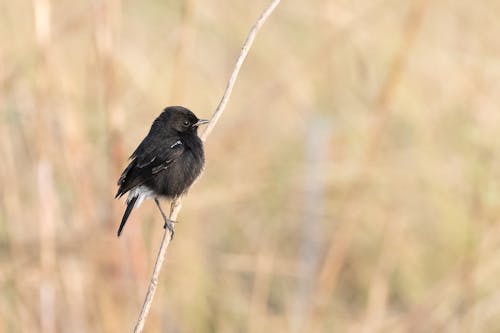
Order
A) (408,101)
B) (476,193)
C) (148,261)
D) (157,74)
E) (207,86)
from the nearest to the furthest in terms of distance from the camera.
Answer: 1. (148,261)
2. (476,193)
3. (157,74)
4. (408,101)
5. (207,86)

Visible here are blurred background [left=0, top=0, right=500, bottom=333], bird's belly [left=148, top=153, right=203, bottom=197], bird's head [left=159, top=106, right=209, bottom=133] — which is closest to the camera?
bird's belly [left=148, top=153, right=203, bottom=197]

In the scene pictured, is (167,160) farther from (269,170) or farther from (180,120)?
(269,170)

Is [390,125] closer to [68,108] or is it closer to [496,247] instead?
[496,247]

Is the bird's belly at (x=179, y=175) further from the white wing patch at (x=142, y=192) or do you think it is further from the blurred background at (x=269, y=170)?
the blurred background at (x=269, y=170)

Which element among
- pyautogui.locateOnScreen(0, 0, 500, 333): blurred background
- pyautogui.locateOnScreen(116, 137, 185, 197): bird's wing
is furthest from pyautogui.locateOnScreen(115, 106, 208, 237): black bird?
pyautogui.locateOnScreen(0, 0, 500, 333): blurred background

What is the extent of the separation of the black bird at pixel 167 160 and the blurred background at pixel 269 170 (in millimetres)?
178

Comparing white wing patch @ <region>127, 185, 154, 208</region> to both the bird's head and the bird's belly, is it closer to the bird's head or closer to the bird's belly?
the bird's belly

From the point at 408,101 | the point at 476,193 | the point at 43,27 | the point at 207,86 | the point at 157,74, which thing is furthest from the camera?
the point at 207,86

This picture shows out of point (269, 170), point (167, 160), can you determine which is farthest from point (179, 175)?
point (269, 170)

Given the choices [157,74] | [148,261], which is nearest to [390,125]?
[157,74]

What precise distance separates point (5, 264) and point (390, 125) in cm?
282

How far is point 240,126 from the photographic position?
4766 mm

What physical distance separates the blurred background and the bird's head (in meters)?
0.16

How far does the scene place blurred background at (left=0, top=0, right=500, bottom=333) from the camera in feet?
13.7
